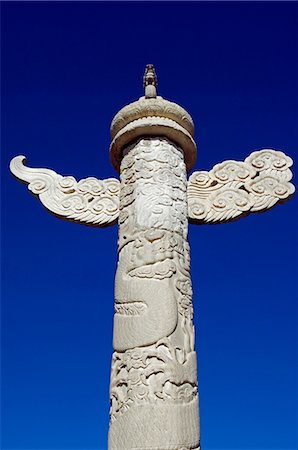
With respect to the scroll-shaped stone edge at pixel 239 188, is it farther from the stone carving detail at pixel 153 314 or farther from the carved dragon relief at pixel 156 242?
the stone carving detail at pixel 153 314

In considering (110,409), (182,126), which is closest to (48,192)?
(182,126)

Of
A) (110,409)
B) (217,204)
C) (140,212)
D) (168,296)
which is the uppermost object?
(217,204)

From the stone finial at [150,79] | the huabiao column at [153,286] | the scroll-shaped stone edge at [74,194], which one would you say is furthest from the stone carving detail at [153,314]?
the stone finial at [150,79]

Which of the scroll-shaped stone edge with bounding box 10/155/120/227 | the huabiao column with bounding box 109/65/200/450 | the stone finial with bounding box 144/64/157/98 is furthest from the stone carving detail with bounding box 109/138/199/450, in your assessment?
the stone finial with bounding box 144/64/157/98

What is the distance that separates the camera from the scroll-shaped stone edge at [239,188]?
214 inches

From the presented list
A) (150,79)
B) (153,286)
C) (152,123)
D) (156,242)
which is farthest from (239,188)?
(153,286)

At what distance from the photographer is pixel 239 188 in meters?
5.59

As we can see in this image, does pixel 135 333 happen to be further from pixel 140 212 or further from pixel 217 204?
pixel 217 204

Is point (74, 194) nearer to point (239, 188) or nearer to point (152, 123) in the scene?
point (152, 123)

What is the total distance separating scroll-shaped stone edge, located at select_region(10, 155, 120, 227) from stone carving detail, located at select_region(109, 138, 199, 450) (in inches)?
10.5

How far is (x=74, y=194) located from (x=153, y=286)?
5.62 ft

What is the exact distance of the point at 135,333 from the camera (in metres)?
4.29

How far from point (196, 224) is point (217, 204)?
323 mm

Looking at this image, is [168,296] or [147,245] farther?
[147,245]
